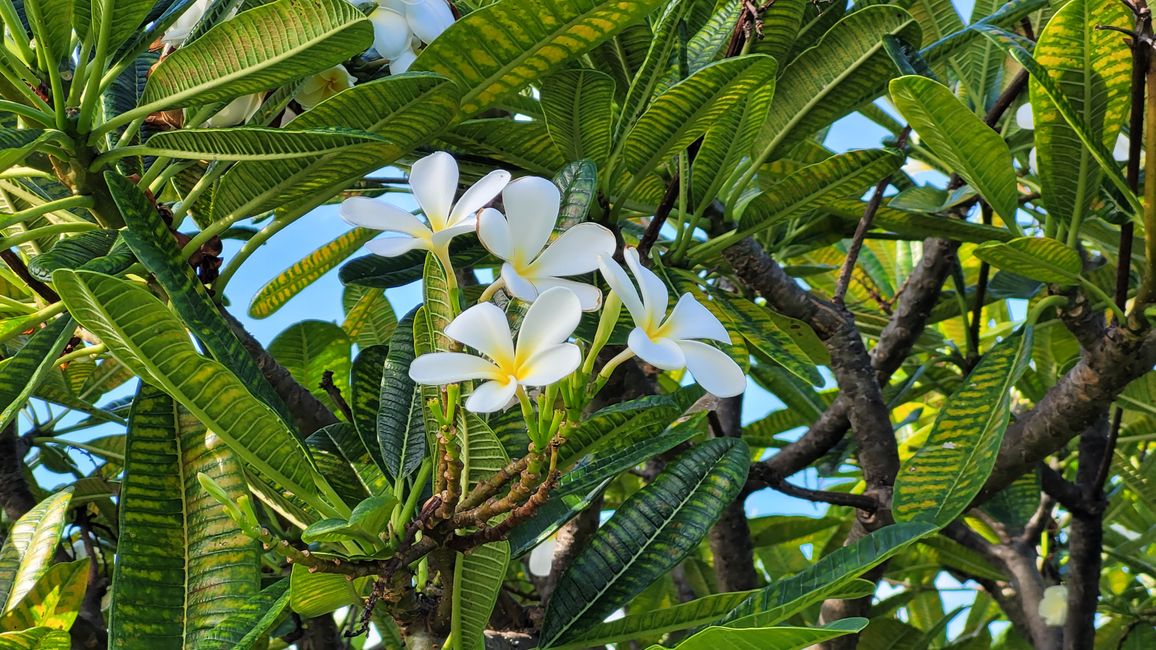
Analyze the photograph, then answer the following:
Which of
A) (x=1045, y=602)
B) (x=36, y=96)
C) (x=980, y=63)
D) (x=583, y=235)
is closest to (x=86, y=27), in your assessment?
(x=36, y=96)

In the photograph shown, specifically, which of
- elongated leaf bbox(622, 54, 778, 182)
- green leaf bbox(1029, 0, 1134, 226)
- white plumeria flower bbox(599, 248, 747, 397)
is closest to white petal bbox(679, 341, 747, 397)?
white plumeria flower bbox(599, 248, 747, 397)

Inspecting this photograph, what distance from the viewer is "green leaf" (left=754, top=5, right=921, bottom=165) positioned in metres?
1.19

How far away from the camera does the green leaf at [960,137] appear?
101 centimetres

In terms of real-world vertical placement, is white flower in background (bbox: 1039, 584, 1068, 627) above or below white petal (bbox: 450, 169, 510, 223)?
below

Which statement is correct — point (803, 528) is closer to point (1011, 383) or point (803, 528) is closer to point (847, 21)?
point (1011, 383)

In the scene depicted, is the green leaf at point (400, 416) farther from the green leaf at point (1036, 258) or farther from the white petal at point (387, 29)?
the green leaf at point (1036, 258)

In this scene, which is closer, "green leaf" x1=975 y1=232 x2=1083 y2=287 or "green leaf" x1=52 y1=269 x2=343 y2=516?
"green leaf" x1=52 y1=269 x2=343 y2=516

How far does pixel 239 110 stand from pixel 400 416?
1.10 feet

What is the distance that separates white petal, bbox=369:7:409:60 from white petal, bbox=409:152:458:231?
0.81ft

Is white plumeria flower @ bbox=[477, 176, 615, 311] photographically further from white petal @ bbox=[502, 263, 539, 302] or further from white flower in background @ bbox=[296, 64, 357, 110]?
white flower in background @ bbox=[296, 64, 357, 110]

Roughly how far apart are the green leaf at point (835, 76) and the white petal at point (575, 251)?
58cm

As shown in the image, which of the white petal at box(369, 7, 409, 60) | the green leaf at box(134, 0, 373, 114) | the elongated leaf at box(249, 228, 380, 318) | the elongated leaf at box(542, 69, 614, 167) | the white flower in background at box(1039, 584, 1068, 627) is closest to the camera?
the green leaf at box(134, 0, 373, 114)

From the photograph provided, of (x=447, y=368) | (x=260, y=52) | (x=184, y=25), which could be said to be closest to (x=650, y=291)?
(x=447, y=368)

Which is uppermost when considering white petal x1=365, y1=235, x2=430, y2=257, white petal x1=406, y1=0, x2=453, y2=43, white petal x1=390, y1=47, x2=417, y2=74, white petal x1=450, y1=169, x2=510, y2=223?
white petal x1=406, y1=0, x2=453, y2=43
